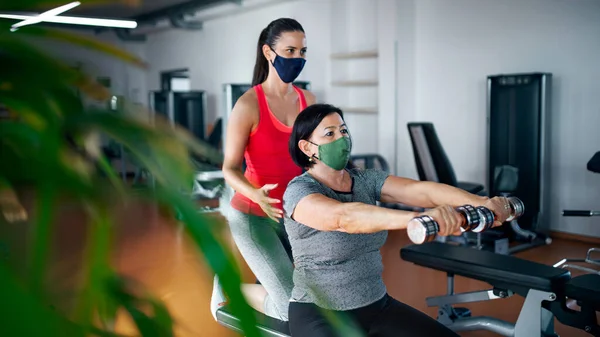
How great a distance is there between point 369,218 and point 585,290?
1193 mm

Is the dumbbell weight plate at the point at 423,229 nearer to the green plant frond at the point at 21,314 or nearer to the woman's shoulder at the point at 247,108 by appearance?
the woman's shoulder at the point at 247,108

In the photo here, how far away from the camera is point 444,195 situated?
5.92ft

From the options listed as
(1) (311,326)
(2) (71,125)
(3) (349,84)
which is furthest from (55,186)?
(3) (349,84)

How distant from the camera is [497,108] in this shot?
16.3ft

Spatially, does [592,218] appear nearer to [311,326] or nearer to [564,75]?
[564,75]

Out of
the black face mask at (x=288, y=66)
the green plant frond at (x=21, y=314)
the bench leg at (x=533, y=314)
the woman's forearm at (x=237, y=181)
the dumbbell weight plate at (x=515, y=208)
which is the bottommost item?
the bench leg at (x=533, y=314)

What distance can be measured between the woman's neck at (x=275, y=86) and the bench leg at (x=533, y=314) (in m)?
1.18

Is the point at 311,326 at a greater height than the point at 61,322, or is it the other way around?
the point at 61,322

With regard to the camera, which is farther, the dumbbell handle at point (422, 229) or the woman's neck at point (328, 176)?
the woman's neck at point (328, 176)

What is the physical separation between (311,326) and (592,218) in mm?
3709

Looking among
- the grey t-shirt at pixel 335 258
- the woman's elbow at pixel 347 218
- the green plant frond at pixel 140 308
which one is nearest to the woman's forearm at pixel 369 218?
the woman's elbow at pixel 347 218

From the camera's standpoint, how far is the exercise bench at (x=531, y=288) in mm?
2209

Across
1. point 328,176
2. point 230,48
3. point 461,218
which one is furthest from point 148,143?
point 230,48

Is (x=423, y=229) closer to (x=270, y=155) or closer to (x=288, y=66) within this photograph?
(x=270, y=155)
